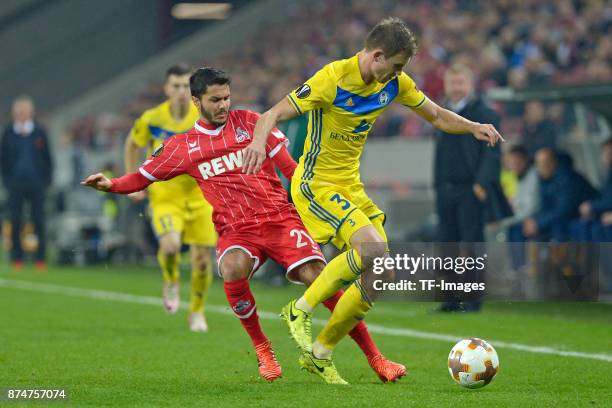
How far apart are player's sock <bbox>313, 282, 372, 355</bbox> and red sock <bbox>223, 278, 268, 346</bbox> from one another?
0.56 meters

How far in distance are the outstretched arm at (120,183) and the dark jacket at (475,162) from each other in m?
5.24

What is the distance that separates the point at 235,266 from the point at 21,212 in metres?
11.4

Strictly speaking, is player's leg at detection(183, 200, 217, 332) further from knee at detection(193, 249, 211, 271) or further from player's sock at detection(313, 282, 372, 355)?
player's sock at detection(313, 282, 372, 355)

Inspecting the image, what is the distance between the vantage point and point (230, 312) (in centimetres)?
1224

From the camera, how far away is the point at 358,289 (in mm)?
6855

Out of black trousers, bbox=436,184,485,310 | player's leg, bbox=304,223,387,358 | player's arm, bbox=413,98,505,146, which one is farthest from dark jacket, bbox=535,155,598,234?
player's leg, bbox=304,223,387,358

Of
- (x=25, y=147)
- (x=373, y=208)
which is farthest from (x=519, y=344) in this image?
(x=25, y=147)

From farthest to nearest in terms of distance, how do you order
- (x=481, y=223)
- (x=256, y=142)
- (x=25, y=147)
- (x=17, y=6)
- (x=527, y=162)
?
(x=17, y=6) → (x=25, y=147) → (x=527, y=162) → (x=481, y=223) → (x=256, y=142)

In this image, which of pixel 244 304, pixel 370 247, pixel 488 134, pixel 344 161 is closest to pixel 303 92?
pixel 344 161

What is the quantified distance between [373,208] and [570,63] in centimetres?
1269

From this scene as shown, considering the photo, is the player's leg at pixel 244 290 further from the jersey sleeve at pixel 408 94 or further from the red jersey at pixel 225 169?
the jersey sleeve at pixel 408 94

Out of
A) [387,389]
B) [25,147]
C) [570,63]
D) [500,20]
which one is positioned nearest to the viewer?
[387,389]

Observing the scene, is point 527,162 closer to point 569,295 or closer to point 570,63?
point 569,295

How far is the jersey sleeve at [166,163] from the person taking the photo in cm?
741
